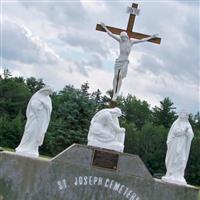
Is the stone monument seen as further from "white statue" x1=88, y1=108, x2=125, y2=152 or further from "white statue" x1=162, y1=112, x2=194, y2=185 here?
"white statue" x1=162, y1=112, x2=194, y2=185

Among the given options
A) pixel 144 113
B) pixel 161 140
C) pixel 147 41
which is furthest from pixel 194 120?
pixel 147 41

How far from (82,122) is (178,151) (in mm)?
23951

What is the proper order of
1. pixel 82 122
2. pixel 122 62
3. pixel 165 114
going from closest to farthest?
A: pixel 122 62 < pixel 82 122 < pixel 165 114

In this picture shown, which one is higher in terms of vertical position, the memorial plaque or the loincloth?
the loincloth

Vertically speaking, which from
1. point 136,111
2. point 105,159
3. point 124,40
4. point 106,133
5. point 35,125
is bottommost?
point 105,159

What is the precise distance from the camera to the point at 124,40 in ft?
49.7

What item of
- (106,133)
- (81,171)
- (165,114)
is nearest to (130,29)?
(106,133)

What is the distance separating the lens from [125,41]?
49.6ft

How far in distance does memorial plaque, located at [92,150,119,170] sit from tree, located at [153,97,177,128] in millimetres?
47848

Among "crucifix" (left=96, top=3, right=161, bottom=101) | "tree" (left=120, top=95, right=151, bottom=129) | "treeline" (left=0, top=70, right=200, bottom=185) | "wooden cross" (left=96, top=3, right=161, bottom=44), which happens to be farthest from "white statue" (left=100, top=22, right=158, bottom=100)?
"tree" (left=120, top=95, right=151, bottom=129)

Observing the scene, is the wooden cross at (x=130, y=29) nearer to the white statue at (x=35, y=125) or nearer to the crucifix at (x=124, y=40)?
the crucifix at (x=124, y=40)

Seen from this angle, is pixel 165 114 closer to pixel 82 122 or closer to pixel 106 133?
pixel 82 122

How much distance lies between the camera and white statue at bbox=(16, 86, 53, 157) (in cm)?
1319

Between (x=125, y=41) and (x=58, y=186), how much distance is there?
14.5ft
